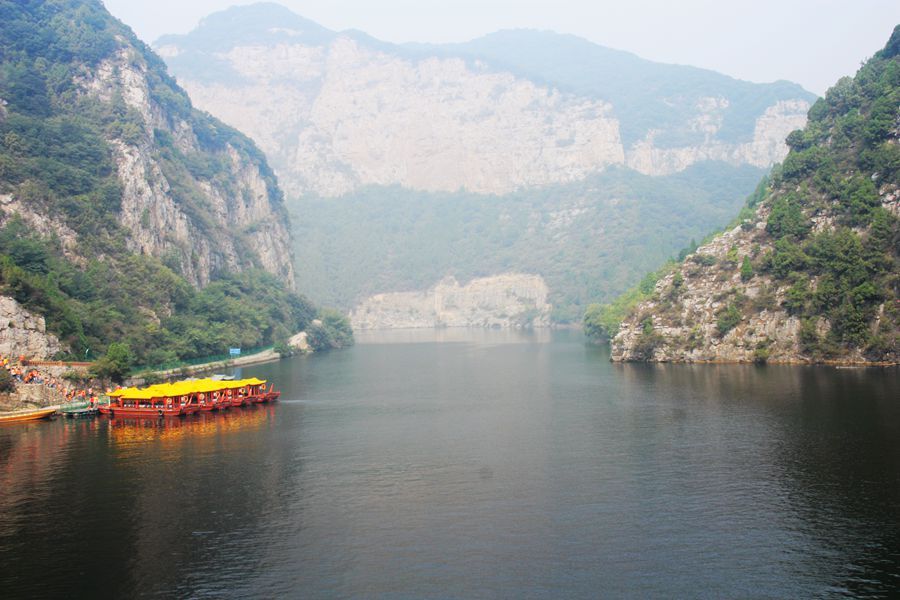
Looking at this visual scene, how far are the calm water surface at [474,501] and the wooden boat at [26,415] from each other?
263cm

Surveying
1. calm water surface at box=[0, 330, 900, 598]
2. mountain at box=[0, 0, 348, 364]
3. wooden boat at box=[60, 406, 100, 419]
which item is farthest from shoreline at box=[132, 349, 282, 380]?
calm water surface at box=[0, 330, 900, 598]

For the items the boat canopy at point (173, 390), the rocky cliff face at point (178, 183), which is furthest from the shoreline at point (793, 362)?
the rocky cliff face at point (178, 183)

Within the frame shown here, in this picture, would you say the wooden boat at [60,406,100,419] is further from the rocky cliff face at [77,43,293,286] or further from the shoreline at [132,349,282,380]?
the rocky cliff face at [77,43,293,286]

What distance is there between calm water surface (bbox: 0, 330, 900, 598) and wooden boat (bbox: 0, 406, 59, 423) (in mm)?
2635

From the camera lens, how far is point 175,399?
71.7 metres

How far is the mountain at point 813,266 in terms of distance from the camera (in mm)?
88562

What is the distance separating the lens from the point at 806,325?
305 ft

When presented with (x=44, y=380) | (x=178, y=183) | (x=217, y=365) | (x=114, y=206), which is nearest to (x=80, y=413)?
(x=44, y=380)

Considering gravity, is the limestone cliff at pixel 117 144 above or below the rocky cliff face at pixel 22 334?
above

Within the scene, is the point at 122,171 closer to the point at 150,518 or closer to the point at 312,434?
the point at 312,434

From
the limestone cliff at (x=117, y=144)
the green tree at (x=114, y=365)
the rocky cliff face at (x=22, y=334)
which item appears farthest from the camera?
the limestone cliff at (x=117, y=144)

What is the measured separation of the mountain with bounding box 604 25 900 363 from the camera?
8856 centimetres

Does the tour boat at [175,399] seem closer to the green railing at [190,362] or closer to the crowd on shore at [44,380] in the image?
the crowd on shore at [44,380]

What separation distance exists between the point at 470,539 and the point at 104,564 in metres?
16.1
